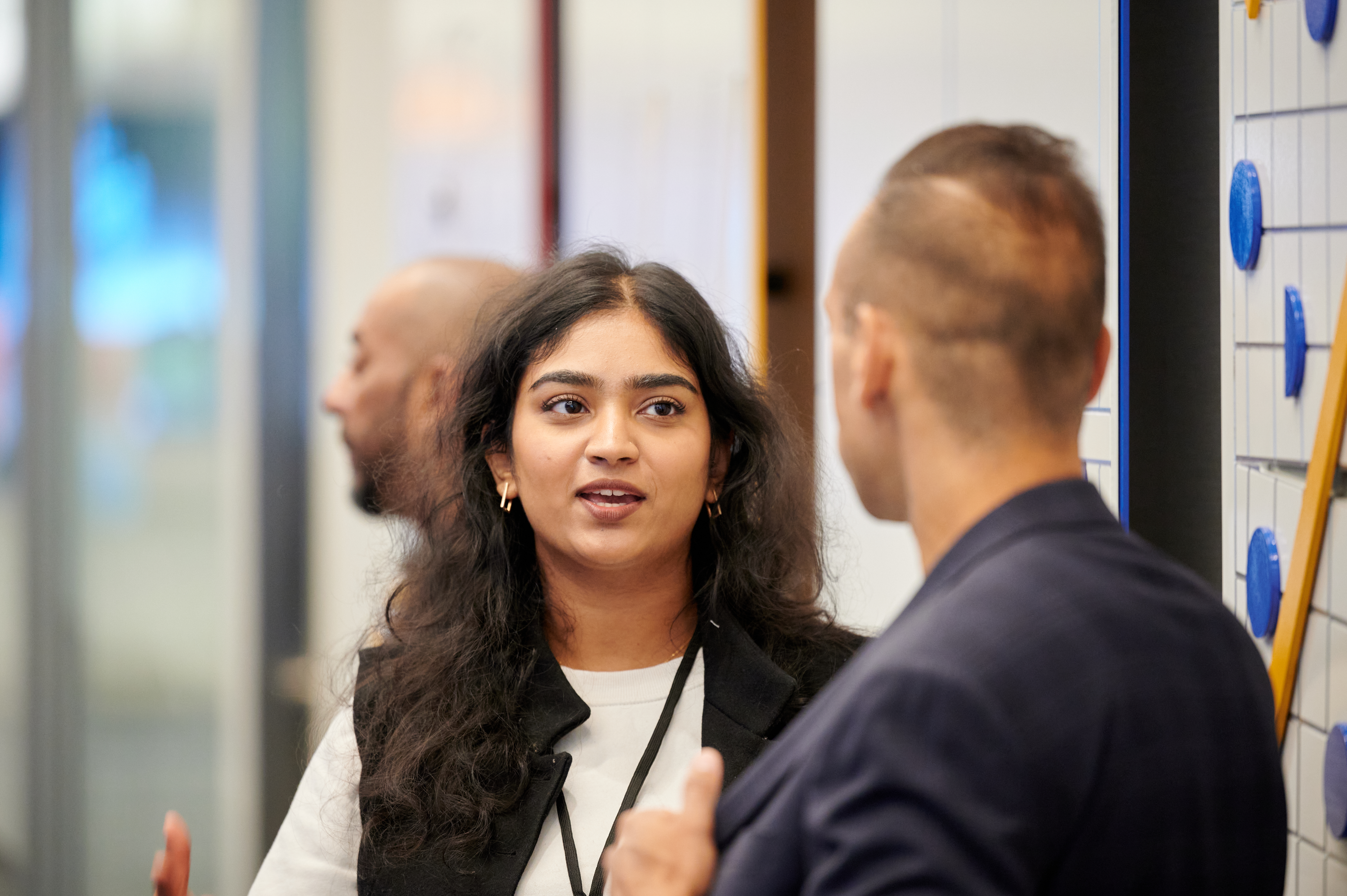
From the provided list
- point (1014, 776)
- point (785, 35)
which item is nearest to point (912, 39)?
point (785, 35)

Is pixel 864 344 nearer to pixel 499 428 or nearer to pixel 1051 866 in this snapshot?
pixel 1051 866

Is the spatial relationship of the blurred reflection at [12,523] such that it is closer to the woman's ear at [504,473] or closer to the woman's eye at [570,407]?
the woman's ear at [504,473]

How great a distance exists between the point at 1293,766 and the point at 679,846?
0.84m

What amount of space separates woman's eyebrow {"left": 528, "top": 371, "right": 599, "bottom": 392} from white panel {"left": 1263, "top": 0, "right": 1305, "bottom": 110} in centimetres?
92

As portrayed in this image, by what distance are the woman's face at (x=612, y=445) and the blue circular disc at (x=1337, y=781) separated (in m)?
0.85

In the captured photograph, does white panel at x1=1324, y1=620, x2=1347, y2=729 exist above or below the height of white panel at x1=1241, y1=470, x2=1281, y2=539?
below

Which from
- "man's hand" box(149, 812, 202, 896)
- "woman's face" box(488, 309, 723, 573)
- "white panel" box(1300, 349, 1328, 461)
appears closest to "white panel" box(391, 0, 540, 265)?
"woman's face" box(488, 309, 723, 573)

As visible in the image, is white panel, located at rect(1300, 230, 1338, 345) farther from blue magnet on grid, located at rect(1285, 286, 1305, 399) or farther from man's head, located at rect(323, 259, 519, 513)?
man's head, located at rect(323, 259, 519, 513)

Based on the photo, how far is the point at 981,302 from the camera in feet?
3.27

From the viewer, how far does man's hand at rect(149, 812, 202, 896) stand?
156 cm

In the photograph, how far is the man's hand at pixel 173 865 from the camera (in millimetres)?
1564

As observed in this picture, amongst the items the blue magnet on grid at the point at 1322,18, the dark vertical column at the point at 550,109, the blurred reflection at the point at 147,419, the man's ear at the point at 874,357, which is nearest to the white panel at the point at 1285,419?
the blue magnet on grid at the point at 1322,18

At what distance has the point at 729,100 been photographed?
3.52 m

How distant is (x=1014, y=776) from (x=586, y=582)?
1055 millimetres
